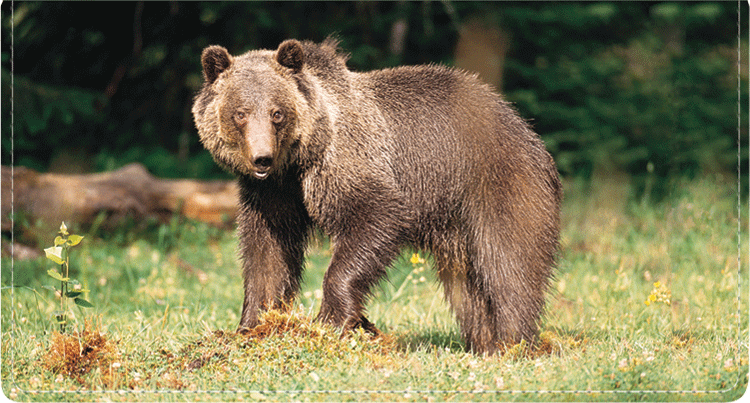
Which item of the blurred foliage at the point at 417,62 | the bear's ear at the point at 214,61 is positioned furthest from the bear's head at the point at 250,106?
the blurred foliage at the point at 417,62

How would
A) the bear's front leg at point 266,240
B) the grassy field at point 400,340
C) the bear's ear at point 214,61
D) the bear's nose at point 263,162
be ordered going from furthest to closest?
1. the bear's front leg at point 266,240
2. the bear's ear at point 214,61
3. the bear's nose at point 263,162
4. the grassy field at point 400,340

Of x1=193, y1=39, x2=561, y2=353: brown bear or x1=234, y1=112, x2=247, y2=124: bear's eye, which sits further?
x1=193, y1=39, x2=561, y2=353: brown bear

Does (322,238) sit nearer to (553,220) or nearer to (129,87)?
(553,220)

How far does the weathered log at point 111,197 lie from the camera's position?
779 cm

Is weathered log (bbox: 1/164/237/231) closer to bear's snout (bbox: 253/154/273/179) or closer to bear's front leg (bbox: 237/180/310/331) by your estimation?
bear's front leg (bbox: 237/180/310/331)

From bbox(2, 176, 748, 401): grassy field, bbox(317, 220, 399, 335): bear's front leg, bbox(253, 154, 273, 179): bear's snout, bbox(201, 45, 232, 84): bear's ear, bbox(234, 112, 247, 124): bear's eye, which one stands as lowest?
bbox(2, 176, 748, 401): grassy field

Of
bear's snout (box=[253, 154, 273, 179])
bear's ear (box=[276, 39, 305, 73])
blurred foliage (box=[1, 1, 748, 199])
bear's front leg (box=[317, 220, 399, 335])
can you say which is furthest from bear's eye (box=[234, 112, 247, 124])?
blurred foliage (box=[1, 1, 748, 199])

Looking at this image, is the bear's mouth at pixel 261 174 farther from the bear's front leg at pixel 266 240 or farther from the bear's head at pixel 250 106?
the bear's front leg at pixel 266 240

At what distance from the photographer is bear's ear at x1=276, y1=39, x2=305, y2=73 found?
466 cm

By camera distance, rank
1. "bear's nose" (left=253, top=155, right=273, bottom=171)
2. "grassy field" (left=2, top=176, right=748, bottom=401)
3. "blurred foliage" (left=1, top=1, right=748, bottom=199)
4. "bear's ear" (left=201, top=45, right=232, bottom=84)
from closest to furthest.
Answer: "grassy field" (left=2, top=176, right=748, bottom=401), "bear's nose" (left=253, top=155, right=273, bottom=171), "bear's ear" (left=201, top=45, right=232, bottom=84), "blurred foliage" (left=1, top=1, right=748, bottom=199)

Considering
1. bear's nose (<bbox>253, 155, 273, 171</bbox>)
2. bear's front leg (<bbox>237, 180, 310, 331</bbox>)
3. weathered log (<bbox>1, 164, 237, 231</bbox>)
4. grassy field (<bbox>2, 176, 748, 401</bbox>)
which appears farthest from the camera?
weathered log (<bbox>1, 164, 237, 231</bbox>)

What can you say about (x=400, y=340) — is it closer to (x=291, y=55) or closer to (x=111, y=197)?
(x=291, y=55)

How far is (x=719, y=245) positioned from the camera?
286 inches

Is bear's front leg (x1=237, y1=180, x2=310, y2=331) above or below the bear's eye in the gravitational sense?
below
